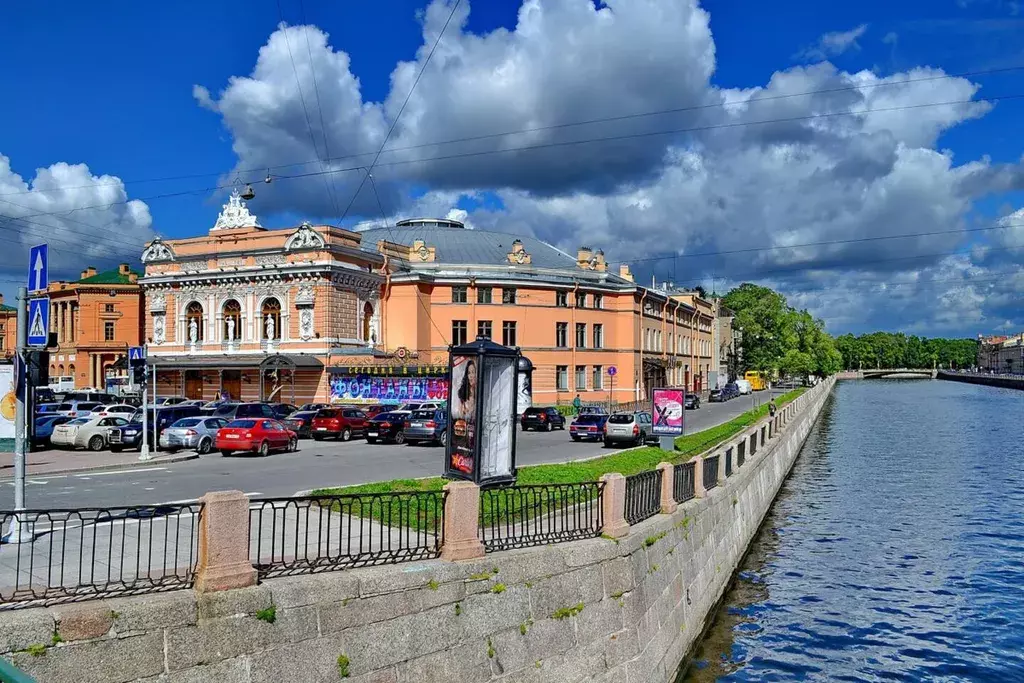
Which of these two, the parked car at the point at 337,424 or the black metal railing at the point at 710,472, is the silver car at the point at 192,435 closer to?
the parked car at the point at 337,424

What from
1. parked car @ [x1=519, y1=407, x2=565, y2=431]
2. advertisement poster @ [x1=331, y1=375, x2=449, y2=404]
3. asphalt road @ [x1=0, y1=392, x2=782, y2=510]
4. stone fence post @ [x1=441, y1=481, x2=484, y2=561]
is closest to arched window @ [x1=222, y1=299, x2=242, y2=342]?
advertisement poster @ [x1=331, y1=375, x2=449, y2=404]

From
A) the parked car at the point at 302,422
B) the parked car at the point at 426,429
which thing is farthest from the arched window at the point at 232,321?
the parked car at the point at 426,429

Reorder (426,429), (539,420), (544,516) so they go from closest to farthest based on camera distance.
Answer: (544,516), (426,429), (539,420)

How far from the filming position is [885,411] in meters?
78.4

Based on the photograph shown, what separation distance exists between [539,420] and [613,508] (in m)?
30.7

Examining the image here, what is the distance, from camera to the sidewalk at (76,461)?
2442cm

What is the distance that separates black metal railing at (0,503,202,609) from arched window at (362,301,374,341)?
1760 inches

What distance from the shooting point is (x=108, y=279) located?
2904 inches

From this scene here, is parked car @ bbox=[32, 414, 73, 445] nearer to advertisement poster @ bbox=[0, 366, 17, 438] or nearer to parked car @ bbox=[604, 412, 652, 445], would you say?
advertisement poster @ bbox=[0, 366, 17, 438]

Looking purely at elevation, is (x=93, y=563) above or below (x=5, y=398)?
below

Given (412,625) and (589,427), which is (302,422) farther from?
(412,625)

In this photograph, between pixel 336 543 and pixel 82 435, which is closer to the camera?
pixel 336 543

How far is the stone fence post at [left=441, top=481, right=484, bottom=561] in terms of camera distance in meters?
9.90

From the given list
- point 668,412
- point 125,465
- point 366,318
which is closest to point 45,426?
point 125,465
